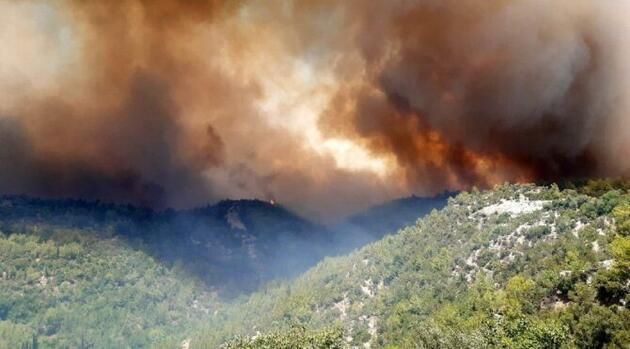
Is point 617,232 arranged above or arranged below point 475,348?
above

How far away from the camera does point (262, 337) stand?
129 m

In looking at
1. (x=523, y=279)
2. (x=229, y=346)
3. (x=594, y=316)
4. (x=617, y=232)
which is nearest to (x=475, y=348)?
(x=594, y=316)

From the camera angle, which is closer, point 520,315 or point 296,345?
point 296,345

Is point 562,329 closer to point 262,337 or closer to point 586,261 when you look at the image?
point 586,261

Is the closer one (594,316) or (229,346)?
(229,346)

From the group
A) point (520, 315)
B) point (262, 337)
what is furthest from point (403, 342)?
point (262, 337)

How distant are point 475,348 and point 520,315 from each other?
38.6 m

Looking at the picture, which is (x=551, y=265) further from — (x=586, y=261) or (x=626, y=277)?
(x=626, y=277)

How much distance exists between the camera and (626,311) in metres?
136

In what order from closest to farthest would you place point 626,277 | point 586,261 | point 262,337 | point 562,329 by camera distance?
point 262,337 → point 562,329 → point 626,277 → point 586,261

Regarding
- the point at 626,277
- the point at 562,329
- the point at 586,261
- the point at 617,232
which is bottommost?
the point at 562,329

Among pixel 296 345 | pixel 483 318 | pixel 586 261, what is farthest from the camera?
pixel 586 261

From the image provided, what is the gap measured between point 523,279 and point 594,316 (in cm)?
4838

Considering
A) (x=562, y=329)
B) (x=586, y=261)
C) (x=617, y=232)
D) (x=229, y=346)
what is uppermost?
(x=617, y=232)
